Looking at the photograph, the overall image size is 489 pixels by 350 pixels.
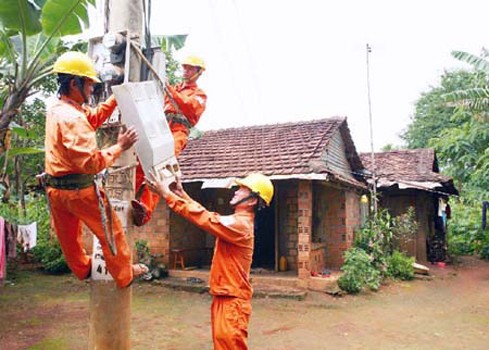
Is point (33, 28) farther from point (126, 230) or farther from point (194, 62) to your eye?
point (126, 230)

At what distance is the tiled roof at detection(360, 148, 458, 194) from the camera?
50.2 ft

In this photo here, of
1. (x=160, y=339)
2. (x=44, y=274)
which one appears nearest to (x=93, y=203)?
(x=160, y=339)

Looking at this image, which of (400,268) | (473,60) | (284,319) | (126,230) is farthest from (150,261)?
(473,60)

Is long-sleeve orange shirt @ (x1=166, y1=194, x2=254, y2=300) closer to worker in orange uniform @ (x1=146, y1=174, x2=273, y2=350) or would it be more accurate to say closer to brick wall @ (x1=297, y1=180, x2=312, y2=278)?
worker in orange uniform @ (x1=146, y1=174, x2=273, y2=350)

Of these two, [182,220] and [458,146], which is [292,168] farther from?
[458,146]

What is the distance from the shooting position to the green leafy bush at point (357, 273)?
1084 cm

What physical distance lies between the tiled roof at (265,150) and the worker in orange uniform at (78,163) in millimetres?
7875

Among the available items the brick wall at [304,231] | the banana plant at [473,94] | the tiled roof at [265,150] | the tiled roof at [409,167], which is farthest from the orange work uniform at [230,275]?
the banana plant at [473,94]

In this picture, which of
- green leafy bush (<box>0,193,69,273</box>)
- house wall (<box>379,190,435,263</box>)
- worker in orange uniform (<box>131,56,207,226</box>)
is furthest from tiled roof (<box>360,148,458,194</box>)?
worker in orange uniform (<box>131,56,207,226</box>)

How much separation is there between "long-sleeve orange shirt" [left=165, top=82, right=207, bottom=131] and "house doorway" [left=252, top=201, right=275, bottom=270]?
943 cm

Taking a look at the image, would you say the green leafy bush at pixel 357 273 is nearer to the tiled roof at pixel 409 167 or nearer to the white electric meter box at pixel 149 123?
the tiled roof at pixel 409 167

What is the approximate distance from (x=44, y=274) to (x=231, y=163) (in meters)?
6.47

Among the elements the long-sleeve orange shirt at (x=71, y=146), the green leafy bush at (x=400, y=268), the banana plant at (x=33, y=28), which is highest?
the banana plant at (x=33, y=28)

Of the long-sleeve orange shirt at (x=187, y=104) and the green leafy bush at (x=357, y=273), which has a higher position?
the long-sleeve orange shirt at (x=187, y=104)
